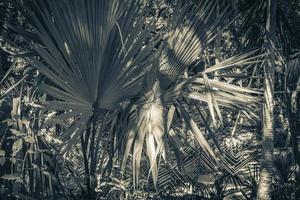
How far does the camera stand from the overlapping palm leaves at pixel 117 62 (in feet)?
11.4

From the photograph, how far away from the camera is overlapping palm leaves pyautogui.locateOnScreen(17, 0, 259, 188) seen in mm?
A: 3467

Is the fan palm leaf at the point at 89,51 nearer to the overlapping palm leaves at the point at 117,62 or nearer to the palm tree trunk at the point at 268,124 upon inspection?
the overlapping palm leaves at the point at 117,62

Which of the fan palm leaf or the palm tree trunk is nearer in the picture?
the fan palm leaf

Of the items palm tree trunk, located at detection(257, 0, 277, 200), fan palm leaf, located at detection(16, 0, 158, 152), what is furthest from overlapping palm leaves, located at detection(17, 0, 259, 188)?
palm tree trunk, located at detection(257, 0, 277, 200)

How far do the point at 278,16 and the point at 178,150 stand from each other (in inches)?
113

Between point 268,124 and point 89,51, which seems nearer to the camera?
point 89,51

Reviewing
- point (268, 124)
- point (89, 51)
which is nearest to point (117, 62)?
point (89, 51)

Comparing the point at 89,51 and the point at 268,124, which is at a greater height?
the point at 89,51

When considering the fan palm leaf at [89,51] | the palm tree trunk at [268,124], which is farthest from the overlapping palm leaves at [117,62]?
the palm tree trunk at [268,124]

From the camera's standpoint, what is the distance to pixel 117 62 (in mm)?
3666

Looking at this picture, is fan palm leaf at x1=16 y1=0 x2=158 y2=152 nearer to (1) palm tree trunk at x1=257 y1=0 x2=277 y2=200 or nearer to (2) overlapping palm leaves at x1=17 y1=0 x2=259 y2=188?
(2) overlapping palm leaves at x1=17 y1=0 x2=259 y2=188

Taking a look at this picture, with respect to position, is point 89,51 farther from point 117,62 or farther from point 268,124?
point 268,124

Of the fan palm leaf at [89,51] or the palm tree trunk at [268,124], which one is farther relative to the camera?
the palm tree trunk at [268,124]

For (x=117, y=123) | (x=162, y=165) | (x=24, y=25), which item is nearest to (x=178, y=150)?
(x=117, y=123)
